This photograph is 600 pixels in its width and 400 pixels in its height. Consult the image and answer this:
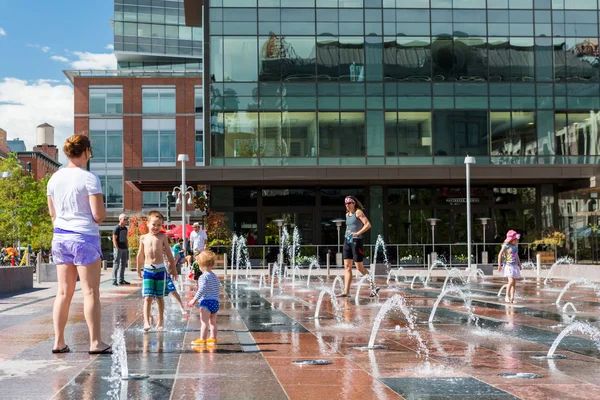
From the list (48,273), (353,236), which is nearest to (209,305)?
(353,236)

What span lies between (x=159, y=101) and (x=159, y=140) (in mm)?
3512

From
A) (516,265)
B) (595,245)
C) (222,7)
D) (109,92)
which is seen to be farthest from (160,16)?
(516,265)

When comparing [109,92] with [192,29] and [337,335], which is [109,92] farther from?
[337,335]

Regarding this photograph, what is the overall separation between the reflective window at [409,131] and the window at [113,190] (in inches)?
1493

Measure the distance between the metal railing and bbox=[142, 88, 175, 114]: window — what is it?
123ft

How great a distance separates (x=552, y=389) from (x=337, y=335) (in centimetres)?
390

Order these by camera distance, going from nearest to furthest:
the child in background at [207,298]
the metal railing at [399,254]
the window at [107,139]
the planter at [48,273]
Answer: the child in background at [207,298]
the planter at [48,273]
the metal railing at [399,254]
the window at [107,139]

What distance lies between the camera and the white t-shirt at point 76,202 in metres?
7.91

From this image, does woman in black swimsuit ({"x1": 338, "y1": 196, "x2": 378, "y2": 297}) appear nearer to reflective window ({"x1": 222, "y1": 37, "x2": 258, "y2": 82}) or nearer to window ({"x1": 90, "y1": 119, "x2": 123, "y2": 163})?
reflective window ({"x1": 222, "y1": 37, "x2": 258, "y2": 82})

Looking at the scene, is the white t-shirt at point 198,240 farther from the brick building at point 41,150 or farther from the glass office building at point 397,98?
the brick building at point 41,150

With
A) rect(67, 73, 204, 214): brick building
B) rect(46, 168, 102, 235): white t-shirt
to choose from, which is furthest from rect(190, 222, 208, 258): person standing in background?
rect(67, 73, 204, 214): brick building

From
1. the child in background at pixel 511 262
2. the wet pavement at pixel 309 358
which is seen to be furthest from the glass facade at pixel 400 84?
the wet pavement at pixel 309 358

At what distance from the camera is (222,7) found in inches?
1656

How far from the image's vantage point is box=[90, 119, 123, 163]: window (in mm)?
73188
